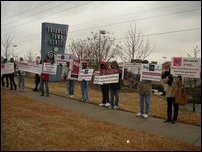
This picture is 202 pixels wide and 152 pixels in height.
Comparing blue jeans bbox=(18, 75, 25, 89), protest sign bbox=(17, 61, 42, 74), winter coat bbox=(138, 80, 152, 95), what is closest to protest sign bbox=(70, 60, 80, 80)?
protest sign bbox=(17, 61, 42, 74)

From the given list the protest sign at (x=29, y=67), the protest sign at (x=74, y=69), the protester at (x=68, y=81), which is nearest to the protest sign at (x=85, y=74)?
the protest sign at (x=74, y=69)

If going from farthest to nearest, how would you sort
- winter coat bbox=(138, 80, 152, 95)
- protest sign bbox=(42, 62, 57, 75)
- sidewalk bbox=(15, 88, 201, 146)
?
→ protest sign bbox=(42, 62, 57, 75) < winter coat bbox=(138, 80, 152, 95) < sidewalk bbox=(15, 88, 201, 146)

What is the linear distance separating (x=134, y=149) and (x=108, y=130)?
4.80 ft

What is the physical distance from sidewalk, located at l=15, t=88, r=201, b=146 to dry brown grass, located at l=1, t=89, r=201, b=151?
45 cm

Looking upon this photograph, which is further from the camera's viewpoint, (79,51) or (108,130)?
(79,51)

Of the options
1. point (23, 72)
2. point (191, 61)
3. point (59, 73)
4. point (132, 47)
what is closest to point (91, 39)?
point (132, 47)

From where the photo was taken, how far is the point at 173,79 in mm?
9078

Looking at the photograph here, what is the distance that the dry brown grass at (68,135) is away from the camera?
609cm

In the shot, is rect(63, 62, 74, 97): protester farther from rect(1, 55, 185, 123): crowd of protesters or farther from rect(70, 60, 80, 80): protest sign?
rect(70, 60, 80, 80): protest sign

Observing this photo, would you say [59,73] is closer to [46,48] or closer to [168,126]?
[46,48]

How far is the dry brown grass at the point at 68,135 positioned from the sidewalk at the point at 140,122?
17.8 inches

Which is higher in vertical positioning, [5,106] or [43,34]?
[43,34]

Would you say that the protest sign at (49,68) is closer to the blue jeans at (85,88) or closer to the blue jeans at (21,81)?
the blue jeans at (85,88)

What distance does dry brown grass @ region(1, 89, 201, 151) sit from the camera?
6090mm
